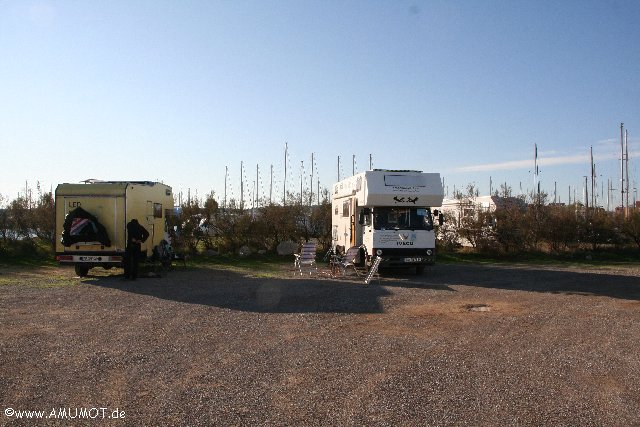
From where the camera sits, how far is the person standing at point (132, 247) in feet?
51.3

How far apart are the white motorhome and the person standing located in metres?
6.34

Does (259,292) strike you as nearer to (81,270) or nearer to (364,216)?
(364,216)

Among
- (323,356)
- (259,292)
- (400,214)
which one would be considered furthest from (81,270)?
(323,356)

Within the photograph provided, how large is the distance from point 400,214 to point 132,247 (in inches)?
297

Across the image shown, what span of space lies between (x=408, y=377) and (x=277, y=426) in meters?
1.91

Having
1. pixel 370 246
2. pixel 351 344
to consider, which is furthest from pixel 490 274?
pixel 351 344

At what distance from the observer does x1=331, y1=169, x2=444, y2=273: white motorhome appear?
16.5 meters

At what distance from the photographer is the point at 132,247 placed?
15.7 m

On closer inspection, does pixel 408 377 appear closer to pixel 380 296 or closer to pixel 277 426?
pixel 277 426

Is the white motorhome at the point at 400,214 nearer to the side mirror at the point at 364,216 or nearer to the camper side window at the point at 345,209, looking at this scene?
the side mirror at the point at 364,216

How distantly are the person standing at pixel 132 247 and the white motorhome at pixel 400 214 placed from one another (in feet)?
20.8

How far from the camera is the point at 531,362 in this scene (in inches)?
268

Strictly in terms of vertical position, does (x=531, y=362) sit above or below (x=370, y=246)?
below

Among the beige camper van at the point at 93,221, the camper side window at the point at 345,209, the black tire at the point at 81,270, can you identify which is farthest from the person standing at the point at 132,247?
the camper side window at the point at 345,209
